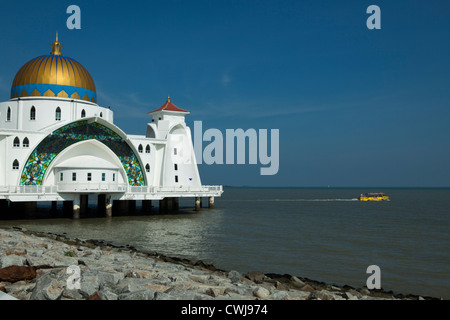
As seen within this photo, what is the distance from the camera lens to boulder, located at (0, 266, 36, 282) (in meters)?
9.41

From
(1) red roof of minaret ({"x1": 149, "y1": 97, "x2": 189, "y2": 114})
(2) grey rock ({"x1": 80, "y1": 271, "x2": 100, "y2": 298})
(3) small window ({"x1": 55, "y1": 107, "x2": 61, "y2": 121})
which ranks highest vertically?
(1) red roof of minaret ({"x1": 149, "y1": 97, "x2": 189, "y2": 114})

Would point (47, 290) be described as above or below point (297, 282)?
above

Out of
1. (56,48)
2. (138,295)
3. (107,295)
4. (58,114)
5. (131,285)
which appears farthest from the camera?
(56,48)

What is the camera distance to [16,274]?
9.55 meters

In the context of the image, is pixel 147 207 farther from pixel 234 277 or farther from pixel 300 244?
pixel 234 277

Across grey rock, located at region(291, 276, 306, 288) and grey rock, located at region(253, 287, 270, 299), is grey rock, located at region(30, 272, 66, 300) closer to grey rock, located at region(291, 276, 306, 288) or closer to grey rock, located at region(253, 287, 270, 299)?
grey rock, located at region(253, 287, 270, 299)

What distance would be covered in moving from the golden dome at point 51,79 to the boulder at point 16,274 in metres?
31.1

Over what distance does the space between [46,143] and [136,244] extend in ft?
50.4

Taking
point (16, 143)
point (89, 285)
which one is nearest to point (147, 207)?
point (16, 143)

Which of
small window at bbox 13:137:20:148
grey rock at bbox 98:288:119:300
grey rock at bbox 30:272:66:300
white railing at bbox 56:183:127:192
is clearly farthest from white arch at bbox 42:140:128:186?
grey rock at bbox 30:272:66:300

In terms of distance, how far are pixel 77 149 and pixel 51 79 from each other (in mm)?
6711

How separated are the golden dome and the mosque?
0.26ft

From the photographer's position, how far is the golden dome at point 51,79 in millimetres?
38219
